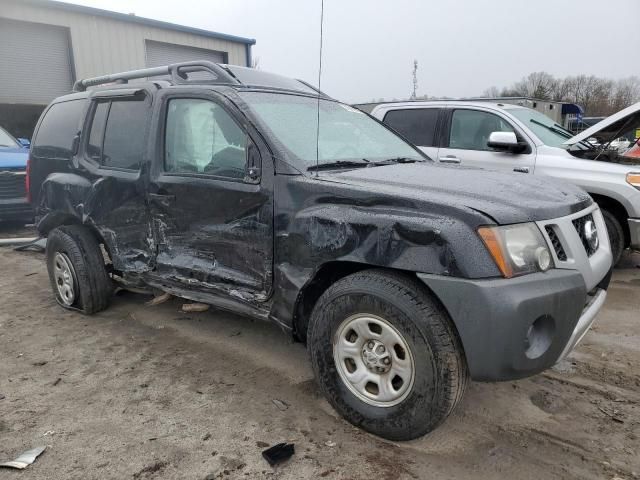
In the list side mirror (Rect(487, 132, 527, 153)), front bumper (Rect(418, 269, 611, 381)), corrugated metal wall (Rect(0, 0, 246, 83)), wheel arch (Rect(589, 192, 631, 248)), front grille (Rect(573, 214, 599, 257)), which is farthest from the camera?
corrugated metal wall (Rect(0, 0, 246, 83))

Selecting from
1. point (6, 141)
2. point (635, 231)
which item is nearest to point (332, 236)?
point (635, 231)

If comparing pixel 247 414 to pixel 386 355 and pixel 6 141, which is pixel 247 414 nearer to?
pixel 386 355

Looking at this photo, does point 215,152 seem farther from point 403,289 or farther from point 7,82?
point 7,82

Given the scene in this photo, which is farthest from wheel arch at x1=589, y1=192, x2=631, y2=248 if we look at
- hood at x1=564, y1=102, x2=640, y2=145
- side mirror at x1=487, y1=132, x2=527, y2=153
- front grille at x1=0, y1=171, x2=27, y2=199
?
front grille at x1=0, y1=171, x2=27, y2=199

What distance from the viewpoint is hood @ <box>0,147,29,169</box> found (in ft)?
25.9

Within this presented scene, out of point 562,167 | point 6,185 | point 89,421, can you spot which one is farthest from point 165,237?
point 6,185

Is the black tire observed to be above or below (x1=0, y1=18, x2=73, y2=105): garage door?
below

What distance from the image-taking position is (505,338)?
7.27 ft

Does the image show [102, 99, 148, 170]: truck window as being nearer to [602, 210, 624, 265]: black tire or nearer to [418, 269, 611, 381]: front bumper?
[418, 269, 611, 381]: front bumper

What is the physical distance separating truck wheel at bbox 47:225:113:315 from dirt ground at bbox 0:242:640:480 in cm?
26

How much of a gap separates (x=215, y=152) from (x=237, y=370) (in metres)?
1.45

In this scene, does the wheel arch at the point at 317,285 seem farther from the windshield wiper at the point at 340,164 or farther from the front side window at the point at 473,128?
the front side window at the point at 473,128

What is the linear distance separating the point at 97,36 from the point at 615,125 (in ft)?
45.8

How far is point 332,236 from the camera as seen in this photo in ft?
8.68
